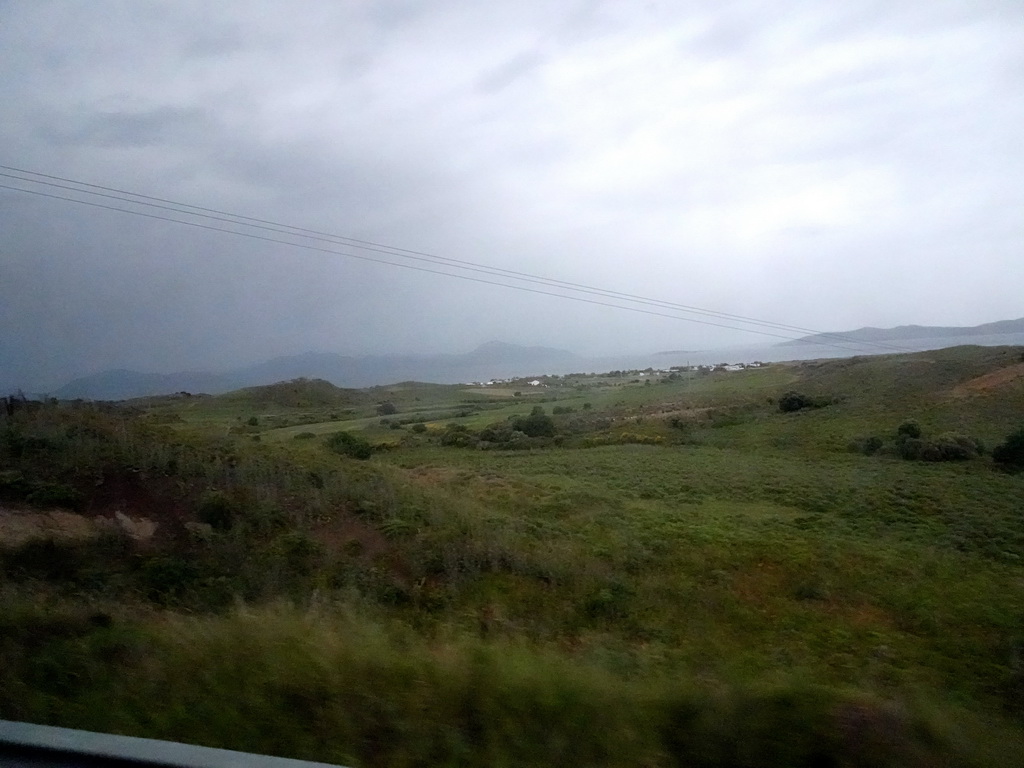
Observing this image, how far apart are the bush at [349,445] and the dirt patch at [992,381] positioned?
16.8m

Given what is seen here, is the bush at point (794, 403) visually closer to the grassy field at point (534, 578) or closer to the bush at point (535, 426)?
the grassy field at point (534, 578)

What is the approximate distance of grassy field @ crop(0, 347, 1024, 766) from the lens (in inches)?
168

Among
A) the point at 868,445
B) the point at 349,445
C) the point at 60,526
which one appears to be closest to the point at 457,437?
the point at 349,445

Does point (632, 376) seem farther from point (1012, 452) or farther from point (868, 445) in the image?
point (1012, 452)

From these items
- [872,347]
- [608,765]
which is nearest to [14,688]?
[608,765]

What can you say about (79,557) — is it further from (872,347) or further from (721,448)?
(872,347)

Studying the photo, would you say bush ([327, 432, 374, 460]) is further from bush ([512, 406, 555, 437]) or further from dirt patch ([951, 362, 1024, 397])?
dirt patch ([951, 362, 1024, 397])

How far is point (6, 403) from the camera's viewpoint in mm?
18312

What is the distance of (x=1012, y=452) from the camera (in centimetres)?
1459

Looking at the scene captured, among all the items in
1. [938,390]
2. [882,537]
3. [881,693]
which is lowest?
[882,537]

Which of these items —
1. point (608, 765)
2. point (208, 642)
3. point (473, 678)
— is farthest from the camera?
point (208, 642)

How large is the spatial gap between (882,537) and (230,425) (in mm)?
17640

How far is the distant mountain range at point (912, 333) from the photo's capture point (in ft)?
117

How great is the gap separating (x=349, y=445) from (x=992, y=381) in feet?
59.4
